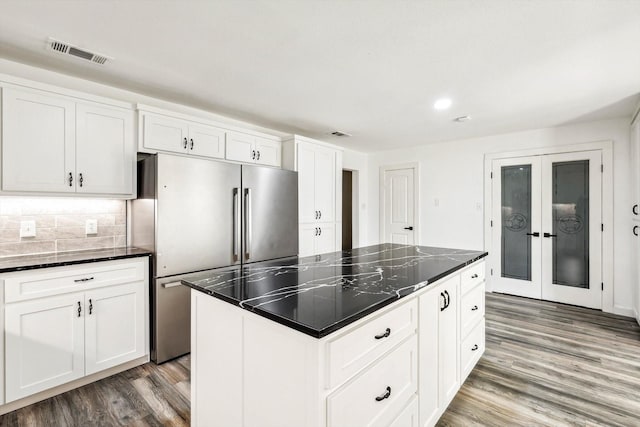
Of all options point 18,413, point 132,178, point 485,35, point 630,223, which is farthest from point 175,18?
point 630,223

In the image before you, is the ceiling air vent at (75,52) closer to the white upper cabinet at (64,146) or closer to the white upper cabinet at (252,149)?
the white upper cabinet at (64,146)

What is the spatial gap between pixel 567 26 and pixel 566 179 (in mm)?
2891

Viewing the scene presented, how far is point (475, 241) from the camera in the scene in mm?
4711

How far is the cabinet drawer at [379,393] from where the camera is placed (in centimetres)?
107

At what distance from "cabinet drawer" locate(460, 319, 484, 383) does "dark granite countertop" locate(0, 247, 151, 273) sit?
8.21ft

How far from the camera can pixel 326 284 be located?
150 centimetres

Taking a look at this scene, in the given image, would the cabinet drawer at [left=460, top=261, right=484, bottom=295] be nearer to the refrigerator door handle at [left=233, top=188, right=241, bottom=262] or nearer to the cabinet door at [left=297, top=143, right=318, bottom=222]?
the refrigerator door handle at [left=233, top=188, right=241, bottom=262]

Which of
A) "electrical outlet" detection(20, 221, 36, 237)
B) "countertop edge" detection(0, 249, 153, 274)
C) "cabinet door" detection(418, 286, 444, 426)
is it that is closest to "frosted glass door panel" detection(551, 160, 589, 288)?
"cabinet door" detection(418, 286, 444, 426)

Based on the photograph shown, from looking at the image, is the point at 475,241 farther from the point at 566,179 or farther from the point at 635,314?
the point at 635,314

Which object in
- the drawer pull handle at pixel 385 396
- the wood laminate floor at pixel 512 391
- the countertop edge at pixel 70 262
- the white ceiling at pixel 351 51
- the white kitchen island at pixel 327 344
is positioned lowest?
the wood laminate floor at pixel 512 391

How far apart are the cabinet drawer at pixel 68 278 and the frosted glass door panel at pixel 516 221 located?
4.62 m

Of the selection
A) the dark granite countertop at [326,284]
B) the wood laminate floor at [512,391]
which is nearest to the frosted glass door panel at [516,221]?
the wood laminate floor at [512,391]

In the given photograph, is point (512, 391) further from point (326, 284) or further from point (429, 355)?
point (326, 284)

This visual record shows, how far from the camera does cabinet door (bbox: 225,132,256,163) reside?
3.28m
